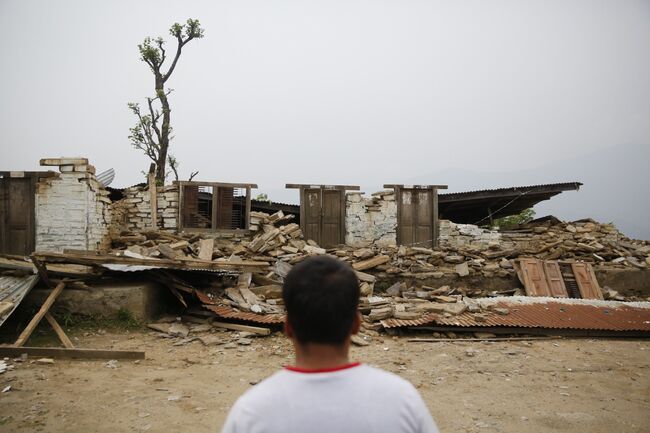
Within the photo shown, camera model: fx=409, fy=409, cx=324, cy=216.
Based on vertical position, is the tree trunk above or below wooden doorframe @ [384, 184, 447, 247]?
above

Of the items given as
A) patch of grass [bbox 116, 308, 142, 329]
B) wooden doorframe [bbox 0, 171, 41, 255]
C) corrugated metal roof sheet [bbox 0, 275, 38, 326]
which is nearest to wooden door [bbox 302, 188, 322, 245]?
patch of grass [bbox 116, 308, 142, 329]

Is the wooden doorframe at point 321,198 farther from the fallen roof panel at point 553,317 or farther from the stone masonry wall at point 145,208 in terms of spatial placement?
the fallen roof panel at point 553,317

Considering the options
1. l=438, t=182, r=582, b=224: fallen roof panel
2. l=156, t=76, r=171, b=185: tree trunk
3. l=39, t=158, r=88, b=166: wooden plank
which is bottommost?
l=438, t=182, r=582, b=224: fallen roof panel

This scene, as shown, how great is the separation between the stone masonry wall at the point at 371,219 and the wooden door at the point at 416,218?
0.37 m

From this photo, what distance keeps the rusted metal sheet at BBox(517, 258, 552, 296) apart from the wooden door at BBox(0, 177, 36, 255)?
14276 millimetres

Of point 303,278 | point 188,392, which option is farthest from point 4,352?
point 303,278

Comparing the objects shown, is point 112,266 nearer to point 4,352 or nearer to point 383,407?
point 4,352

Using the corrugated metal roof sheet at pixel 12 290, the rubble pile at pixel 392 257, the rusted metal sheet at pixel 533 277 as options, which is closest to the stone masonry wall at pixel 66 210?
the rubble pile at pixel 392 257

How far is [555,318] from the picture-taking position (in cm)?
898

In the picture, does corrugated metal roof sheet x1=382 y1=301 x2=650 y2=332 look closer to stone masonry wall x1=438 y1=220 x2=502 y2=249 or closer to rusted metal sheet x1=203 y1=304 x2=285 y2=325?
rusted metal sheet x1=203 y1=304 x2=285 y2=325

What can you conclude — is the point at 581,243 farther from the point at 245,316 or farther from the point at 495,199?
the point at 245,316

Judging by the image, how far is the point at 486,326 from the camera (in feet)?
27.9

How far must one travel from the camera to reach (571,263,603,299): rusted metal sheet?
38.5 ft

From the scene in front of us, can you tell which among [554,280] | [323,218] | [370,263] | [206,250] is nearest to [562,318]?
[554,280]
